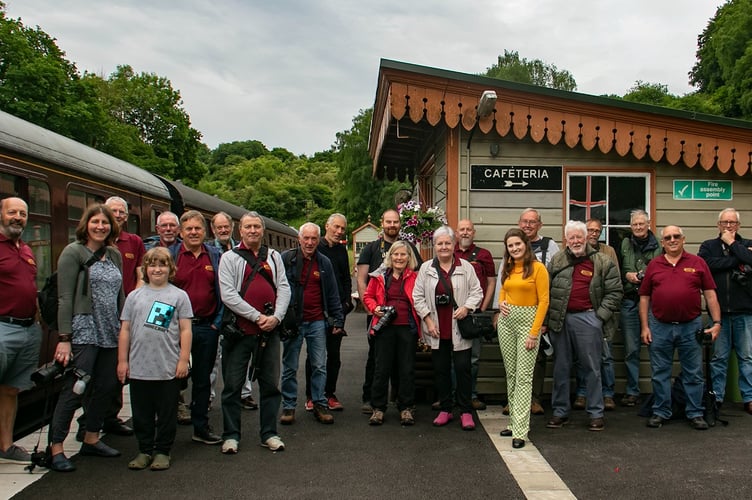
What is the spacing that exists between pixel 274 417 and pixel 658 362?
3522 millimetres

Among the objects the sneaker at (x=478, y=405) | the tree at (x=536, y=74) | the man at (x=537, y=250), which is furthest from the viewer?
the tree at (x=536, y=74)

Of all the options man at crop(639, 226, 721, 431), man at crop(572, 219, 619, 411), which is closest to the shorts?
man at crop(572, 219, 619, 411)

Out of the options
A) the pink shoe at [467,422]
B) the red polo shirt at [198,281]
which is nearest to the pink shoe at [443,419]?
the pink shoe at [467,422]

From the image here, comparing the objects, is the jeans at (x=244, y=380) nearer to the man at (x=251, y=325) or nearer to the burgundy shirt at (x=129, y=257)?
the man at (x=251, y=325)

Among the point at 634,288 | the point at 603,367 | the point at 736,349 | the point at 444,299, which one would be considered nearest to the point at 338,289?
the point at 444,299

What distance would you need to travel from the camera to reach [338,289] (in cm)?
652

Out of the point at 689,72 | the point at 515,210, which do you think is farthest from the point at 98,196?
the point at 689,72

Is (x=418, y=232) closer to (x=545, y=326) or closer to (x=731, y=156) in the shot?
(x=545, y=326)

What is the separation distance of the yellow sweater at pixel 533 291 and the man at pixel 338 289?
5.80 ft

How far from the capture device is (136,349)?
479 centimetres

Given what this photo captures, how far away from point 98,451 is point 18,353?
96cm

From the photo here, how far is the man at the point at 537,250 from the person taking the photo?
632 centimetres

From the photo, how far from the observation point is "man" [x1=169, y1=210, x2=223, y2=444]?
5.39 meters

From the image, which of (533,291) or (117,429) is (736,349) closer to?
(533,291)
